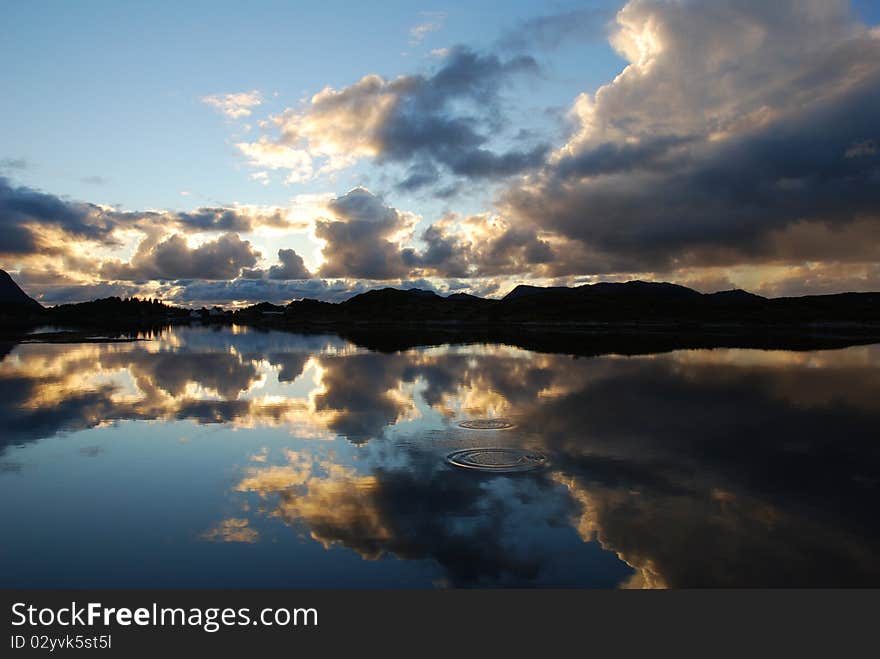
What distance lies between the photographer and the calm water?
11.1 m

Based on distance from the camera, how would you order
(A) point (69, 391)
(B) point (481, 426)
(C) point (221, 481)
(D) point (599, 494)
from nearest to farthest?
(D) point (599, 494), (C) point (221, 481), (B) point (481, 426), (A) point (69, 391)

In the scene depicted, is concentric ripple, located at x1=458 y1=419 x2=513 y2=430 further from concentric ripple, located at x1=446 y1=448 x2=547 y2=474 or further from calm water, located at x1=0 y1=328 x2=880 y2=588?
concentric ripple, located at x1=446 y1=448 x2=547 y2=474

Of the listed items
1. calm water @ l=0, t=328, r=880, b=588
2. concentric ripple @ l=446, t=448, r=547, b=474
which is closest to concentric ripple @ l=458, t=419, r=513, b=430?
calm water @ l=0, t=328, r=880, b=588

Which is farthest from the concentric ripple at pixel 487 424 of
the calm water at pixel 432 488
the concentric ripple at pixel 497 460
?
the concentric ripple at pixel 497 460

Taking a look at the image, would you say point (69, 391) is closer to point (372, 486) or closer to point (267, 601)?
point (372, 486)

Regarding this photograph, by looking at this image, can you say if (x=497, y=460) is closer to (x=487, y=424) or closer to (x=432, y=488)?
(x=432, y=488)

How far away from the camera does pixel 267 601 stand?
988 cm

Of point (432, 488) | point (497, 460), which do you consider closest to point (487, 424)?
point (497, 460)

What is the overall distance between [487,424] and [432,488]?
26.7ft

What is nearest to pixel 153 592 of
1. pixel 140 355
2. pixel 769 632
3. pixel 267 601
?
pixel 267 601

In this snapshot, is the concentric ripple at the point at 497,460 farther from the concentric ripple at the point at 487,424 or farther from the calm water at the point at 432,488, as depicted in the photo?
the concentric ripple at the point at 487,424

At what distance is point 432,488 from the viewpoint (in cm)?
1538

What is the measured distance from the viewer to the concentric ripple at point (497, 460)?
17312mm

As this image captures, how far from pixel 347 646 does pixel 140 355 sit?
55357 mm
